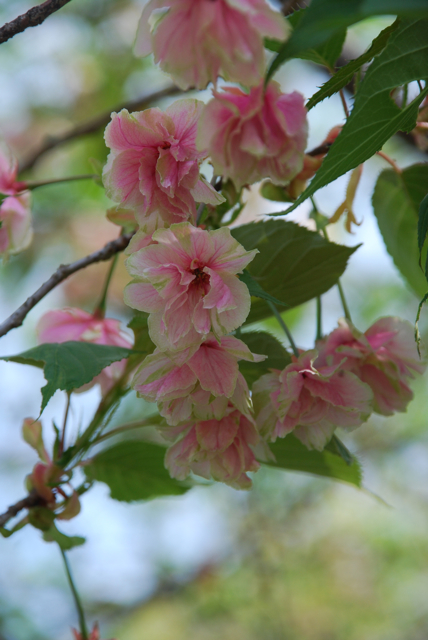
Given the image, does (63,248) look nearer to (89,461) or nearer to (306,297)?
(89,461)

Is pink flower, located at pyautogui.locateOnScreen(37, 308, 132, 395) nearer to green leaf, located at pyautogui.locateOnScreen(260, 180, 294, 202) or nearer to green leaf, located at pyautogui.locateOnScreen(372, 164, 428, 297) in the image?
green leaf, located at pyautogui.locateOnScreen(260, 180, 294, 202)

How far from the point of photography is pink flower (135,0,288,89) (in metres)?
0.38

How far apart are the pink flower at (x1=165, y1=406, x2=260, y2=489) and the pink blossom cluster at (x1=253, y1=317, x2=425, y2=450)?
1.0 inches

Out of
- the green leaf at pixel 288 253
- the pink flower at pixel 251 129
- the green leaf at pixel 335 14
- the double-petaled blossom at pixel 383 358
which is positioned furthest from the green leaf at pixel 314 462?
the green leaf at pixel 335 14

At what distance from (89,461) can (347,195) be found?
584 millimetres

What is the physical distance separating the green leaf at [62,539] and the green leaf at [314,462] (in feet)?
0.93

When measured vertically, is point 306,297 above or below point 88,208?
below

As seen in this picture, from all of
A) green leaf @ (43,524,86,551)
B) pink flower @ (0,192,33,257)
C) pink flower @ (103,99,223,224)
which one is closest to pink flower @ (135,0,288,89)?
pink flower @ (103,99,223,224)

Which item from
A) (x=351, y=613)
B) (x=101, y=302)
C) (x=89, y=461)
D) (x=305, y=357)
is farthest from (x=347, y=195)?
(x=351, y=613)

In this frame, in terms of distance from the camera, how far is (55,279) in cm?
76

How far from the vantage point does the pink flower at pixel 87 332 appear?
2.72 feet

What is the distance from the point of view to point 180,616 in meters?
3.46

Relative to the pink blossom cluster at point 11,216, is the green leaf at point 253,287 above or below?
below

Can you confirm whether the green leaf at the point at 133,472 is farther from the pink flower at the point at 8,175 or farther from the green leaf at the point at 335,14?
the green leaf at the point at 335,14
